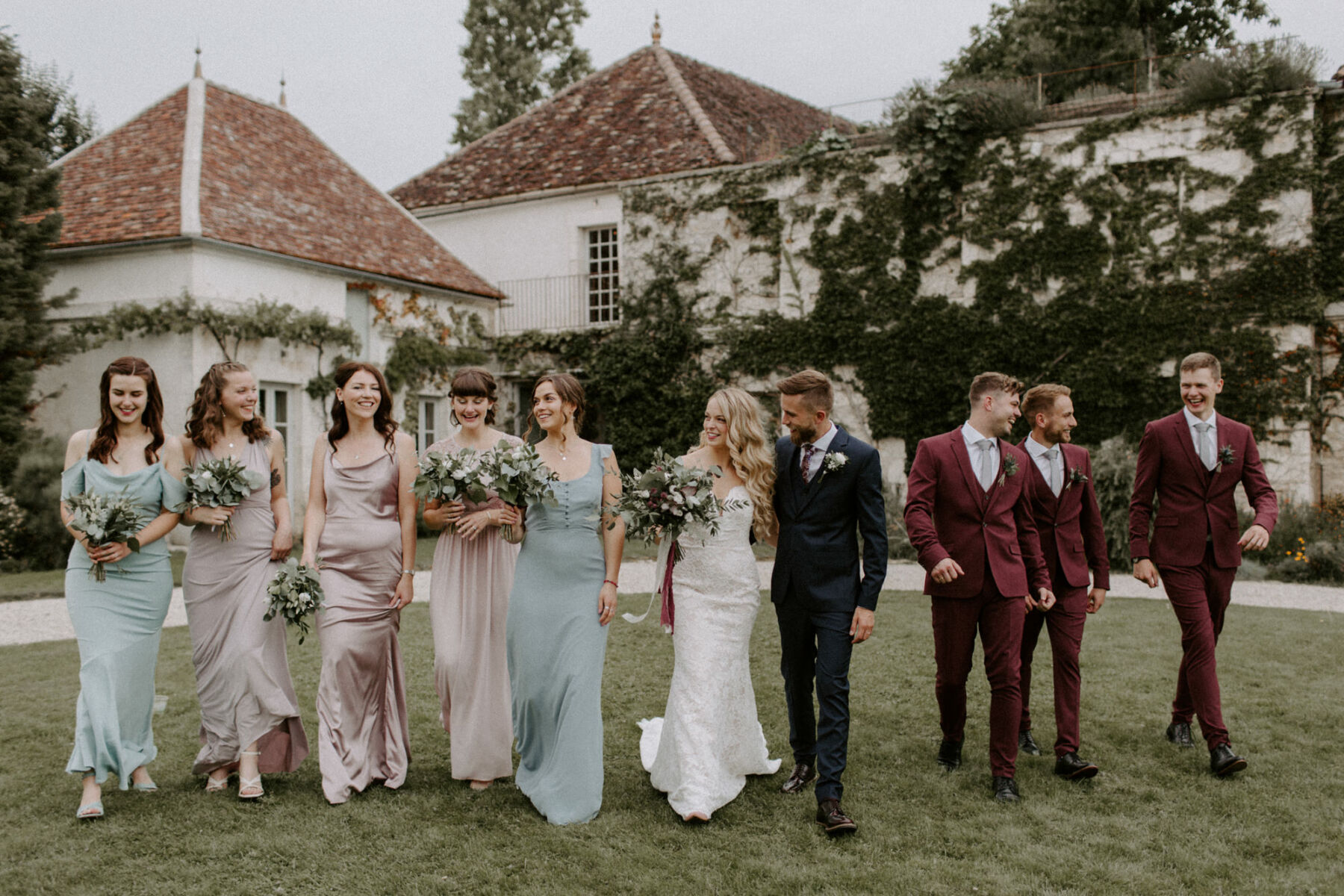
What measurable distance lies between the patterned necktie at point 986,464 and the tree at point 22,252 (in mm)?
14470

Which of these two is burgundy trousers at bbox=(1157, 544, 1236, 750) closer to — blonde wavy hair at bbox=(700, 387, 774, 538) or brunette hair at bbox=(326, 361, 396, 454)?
blonde wavy hair at bbox=(700, 387, 774, 538)

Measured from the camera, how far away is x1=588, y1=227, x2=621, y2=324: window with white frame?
71.3 ft

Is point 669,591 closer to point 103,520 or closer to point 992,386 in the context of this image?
point 992,386

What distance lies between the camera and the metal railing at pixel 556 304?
2186 centimetres

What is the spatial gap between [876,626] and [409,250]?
14384mm

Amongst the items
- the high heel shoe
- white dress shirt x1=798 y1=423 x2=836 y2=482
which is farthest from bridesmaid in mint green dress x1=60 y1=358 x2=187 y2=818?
white dress shirt x1=798 y1=423 x2=836 y2=482

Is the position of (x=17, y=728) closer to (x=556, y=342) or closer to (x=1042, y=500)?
(x=1042, y=500)

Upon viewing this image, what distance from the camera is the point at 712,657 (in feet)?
16.0

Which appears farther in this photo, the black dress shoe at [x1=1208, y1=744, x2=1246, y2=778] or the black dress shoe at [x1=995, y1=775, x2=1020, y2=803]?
the black dress shoe at [x1=1208, y1=744, x2=1246, y2=778]

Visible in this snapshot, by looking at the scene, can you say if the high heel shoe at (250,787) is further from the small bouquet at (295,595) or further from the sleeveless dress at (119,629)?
the small bouquet at (295,595)

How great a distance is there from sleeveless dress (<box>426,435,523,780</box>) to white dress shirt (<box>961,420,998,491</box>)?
7.97 ft

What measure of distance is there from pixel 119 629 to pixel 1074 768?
5.07m

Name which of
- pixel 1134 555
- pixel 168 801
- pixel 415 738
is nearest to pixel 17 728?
pixel 168 801

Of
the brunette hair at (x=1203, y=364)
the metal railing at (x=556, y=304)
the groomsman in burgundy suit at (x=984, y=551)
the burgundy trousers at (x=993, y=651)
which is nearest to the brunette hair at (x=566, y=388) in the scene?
the groomsman in burgundy suit at (x=984, y=551)
